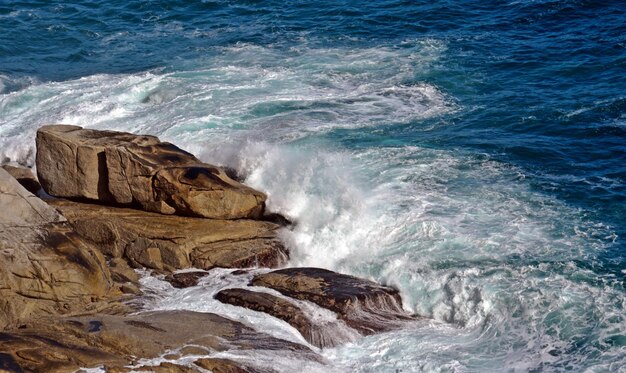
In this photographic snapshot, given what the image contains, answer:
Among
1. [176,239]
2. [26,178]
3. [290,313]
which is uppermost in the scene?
[26,178]

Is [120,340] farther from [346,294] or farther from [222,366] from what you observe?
[346,294]

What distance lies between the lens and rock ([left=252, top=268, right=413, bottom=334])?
18109 mm

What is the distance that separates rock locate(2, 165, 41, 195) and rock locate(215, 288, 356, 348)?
7.43m

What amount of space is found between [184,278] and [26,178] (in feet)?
22.0

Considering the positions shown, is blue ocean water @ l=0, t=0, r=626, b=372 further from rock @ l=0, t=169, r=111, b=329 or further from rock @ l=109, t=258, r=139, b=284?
rock @ l=0, t=169, r=111, b=329

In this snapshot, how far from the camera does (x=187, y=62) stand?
3422cm

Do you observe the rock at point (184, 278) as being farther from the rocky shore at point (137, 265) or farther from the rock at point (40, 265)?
the rock at point (40, 265)

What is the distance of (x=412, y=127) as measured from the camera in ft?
89.2

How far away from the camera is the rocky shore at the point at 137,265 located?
15.7 metres

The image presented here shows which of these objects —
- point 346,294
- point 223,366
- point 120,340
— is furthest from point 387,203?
point 120,340

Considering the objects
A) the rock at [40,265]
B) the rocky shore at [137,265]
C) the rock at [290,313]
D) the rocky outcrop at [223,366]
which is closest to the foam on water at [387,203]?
the rock at [290,313]

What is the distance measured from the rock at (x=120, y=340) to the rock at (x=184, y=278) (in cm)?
188

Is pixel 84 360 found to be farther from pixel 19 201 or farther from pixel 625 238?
pixel 625 238

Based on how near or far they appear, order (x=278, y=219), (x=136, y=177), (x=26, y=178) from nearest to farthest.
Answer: (x=136, y=177) < (x=278, y=219) < (x=26, y=178)
